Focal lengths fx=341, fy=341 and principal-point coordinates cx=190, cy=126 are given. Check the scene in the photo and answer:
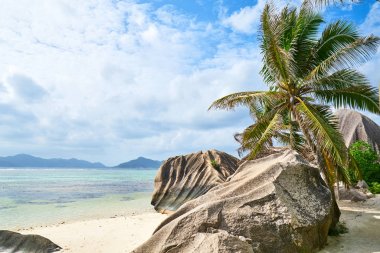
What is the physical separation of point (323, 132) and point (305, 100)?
2714 millimetres

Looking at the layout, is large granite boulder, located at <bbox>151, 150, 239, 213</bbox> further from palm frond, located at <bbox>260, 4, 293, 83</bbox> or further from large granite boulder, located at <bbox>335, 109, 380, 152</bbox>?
large granite boulder, located at <bbox>335, 109, 380, 152</bbox>

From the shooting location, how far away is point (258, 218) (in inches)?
320

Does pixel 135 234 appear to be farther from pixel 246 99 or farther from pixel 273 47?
pixel 273 47

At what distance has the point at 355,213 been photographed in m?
13.9

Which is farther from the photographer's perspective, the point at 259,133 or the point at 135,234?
the point at 259,133

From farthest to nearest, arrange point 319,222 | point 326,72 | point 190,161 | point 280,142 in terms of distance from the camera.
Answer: point 190,161
point 280,142
point 326,72
point 319,222

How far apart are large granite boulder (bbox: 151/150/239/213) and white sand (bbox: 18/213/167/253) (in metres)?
4.53

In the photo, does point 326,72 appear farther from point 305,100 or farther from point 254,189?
point 254,189

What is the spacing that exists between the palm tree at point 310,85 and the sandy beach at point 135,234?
178 centimetres

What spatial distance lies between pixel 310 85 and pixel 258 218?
25.1ft

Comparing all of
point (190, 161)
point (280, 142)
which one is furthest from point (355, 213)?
point (190, 161)

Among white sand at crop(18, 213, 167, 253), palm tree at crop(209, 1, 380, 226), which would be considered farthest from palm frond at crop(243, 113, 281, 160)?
white sand at crop(18, 213, 167, 253)

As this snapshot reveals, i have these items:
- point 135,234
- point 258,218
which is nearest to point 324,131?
point 258,218

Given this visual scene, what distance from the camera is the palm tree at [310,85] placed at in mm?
12859
